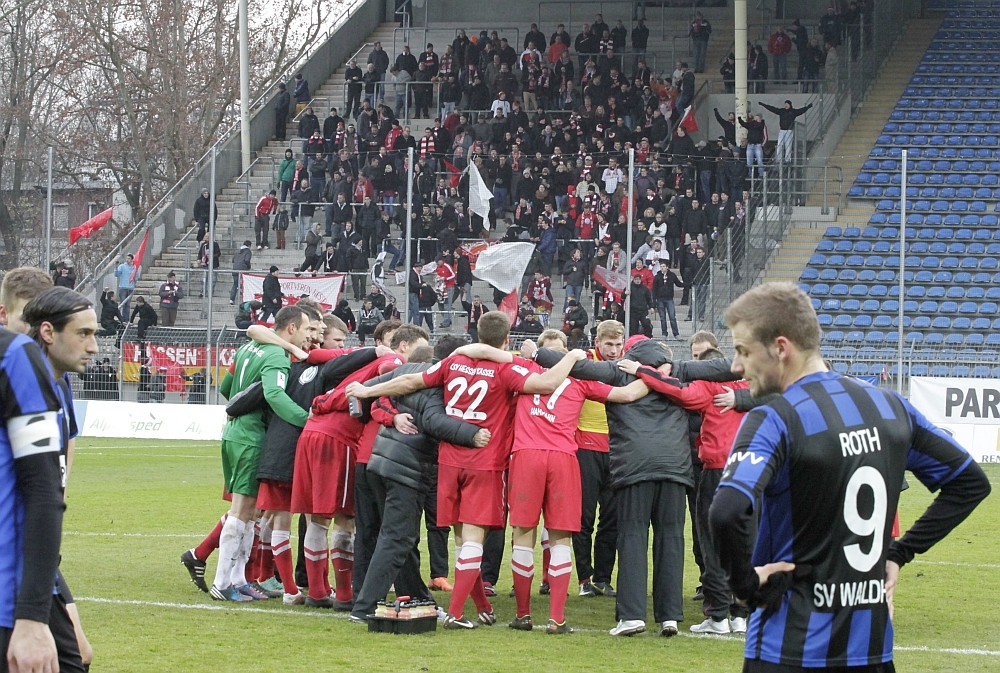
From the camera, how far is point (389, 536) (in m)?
8.26

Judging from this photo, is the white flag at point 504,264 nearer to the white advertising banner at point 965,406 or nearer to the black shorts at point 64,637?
the white advertising banner at point 965,406

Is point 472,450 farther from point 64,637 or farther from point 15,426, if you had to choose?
point 15,426

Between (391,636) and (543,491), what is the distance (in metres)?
1.32

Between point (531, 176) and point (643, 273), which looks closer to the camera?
point (643, 273)

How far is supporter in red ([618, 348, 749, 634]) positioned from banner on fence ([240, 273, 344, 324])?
1657cm

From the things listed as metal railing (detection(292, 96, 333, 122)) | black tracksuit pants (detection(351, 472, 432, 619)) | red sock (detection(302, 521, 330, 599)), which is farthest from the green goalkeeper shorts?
metal railing (detection(292, 96, 333, 122))

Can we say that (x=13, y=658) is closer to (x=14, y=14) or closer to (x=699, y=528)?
(x=699, y=528)

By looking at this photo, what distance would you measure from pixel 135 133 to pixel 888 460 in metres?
45.3

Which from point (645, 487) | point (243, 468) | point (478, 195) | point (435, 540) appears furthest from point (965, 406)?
point (243, 468)

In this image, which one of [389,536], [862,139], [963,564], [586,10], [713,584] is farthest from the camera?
[586,10]

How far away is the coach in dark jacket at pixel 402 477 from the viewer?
27.1 ft

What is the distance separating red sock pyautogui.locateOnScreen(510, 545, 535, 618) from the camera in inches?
331

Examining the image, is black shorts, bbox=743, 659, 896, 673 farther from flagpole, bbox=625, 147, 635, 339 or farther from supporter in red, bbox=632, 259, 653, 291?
supporter in red, bbox=632, 259, 653, 291

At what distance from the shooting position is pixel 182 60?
46.1 meters
